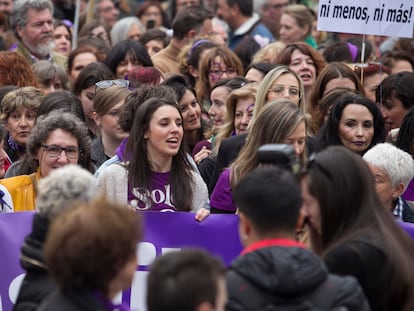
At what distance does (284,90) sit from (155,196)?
5.94ft

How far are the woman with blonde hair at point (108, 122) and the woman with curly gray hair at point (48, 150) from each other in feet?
3.73

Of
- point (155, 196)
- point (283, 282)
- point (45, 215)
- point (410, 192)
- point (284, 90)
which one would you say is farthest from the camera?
point (284, 90)

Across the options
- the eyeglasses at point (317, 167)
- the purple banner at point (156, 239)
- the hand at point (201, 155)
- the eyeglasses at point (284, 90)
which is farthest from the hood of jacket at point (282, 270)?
the hand at point (201, 155)

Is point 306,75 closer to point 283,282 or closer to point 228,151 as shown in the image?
point 228,151

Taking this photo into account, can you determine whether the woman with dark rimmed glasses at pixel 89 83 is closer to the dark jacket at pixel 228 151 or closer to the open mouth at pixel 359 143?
the dark jacket at pixel 228 151

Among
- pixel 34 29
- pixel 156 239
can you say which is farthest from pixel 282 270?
pixel 34 29

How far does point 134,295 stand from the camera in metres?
6.85

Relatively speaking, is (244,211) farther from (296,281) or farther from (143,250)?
(143,250)

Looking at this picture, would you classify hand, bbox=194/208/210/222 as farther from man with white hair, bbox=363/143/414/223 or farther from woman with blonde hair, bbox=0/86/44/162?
woman with blonde hair, bbox=0/86/44/162

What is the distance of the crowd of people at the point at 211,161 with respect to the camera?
13.8ft

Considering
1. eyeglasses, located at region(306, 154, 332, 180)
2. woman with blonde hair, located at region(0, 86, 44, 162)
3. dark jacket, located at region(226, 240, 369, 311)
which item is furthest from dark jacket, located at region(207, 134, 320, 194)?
dark jacket, located at region(226, 240, 369, 311)

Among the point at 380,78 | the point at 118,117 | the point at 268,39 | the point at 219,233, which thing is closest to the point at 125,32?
the point at 268,39

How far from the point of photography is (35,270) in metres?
4.71

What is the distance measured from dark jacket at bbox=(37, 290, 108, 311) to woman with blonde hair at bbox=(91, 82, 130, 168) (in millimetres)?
4488
